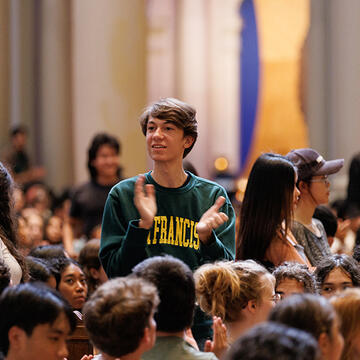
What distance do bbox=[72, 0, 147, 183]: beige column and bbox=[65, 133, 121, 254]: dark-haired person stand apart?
437cm

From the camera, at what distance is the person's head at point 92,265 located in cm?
668

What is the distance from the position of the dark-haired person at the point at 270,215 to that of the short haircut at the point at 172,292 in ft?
4.30

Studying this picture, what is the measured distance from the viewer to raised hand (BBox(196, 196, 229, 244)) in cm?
444

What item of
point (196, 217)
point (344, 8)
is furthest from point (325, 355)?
point (344, 8)

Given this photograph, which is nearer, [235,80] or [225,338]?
[225,338]

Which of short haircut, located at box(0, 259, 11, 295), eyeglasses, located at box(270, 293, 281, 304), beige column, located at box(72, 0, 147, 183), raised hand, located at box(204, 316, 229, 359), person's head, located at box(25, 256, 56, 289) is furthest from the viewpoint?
beige column, located at box(72, 0, 147, 183)

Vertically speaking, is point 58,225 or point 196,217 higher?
point 196,217

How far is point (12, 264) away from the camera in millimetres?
4844

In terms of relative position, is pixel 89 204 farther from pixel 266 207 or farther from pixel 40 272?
pixel 266 207

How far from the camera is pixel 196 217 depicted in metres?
4.79

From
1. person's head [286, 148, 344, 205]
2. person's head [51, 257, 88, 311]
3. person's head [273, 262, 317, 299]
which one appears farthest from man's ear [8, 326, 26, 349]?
person's head [286, 148, 344, 205]

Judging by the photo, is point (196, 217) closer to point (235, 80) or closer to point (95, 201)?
point (95, 201)

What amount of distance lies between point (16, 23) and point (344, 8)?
6.06 meters

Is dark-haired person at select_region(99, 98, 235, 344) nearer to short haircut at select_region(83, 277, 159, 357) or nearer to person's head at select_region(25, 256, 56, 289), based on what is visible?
short haircut at select_region(83, 277, 159, 357)
